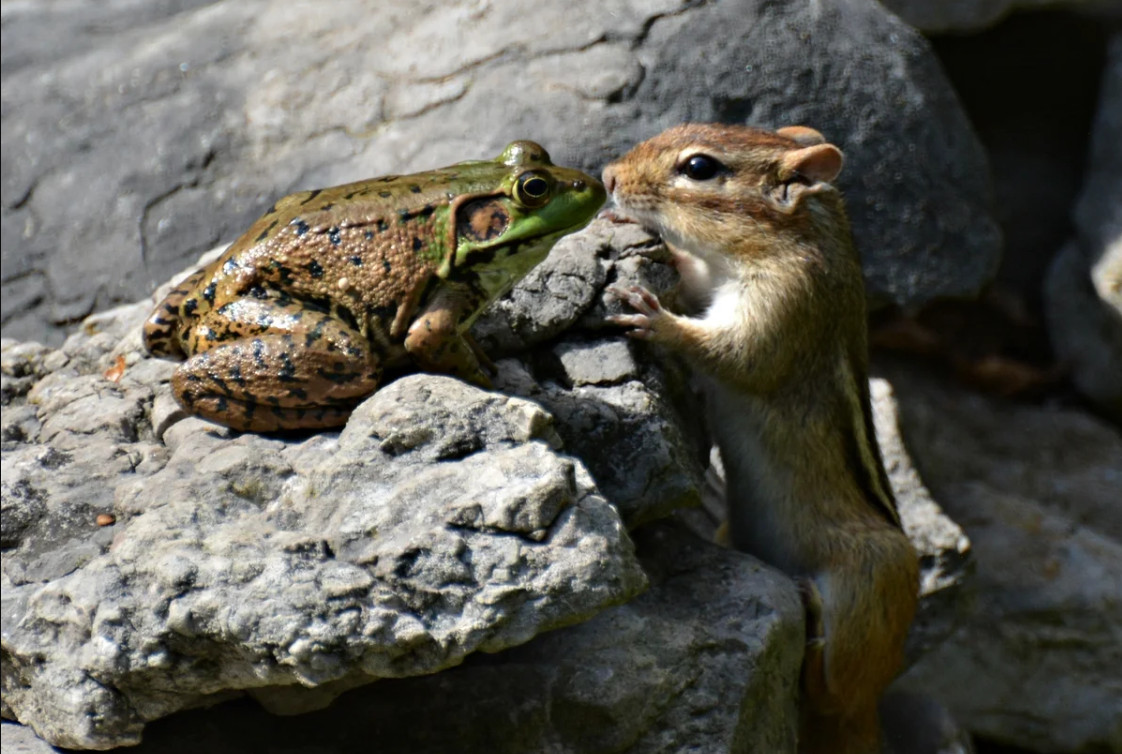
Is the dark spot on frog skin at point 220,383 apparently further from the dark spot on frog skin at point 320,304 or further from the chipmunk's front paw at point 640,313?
the chipmunk's front paw at point 640,313

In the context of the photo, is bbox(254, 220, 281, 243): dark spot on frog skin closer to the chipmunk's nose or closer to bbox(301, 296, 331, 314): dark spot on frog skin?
bbox(301, 296, 331, 314): dark spot on frog skin

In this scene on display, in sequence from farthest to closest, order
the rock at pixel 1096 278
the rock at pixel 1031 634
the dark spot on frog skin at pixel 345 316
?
the rock at pixel 1096 278 → the rock at pixel 1031 634 → the dark spot on frog skin at pixel 345 316

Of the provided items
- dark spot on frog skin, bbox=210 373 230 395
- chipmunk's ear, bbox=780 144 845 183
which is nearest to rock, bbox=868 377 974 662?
chipmunk's ear, bbox=780 144 845 183

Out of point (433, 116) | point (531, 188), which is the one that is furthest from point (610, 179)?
point (433, 116)

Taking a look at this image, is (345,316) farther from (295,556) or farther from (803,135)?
(803,135)

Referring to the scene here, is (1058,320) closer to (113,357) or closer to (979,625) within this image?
(979,625)

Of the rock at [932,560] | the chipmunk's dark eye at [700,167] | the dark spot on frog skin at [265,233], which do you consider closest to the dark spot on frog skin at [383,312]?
the dark spot on frog skin at [265,233]
